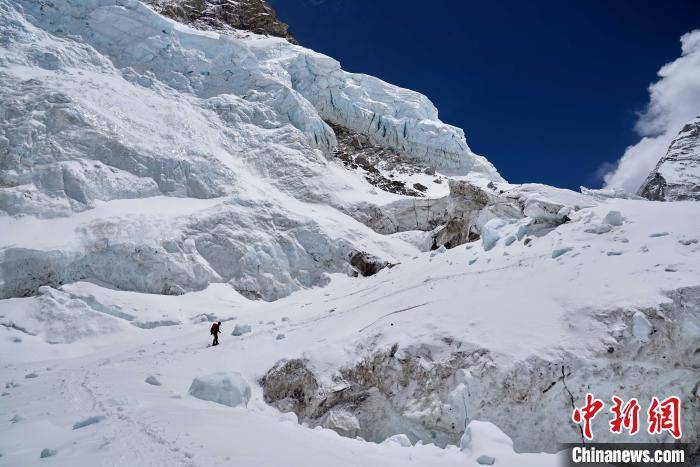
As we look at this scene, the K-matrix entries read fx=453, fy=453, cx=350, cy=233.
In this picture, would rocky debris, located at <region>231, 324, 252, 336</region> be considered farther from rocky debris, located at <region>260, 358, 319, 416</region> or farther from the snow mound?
the snow mound

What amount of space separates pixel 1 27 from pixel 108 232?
28343 millimetres

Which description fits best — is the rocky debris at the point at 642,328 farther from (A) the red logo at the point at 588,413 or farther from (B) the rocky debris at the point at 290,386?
(B) the rocky debris at the point at 290,386

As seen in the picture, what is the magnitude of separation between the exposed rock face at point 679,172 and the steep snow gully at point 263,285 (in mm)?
41876

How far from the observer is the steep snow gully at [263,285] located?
29.5 feet

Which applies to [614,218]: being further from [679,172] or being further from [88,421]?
[679,172]

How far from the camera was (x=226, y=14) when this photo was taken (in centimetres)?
8169

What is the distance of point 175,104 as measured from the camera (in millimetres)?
43562

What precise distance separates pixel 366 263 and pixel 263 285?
775 centimetres

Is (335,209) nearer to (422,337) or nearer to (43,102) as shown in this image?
(43,102)

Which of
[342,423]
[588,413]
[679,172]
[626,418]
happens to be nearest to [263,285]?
[342,423]

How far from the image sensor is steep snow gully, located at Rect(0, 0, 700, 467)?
8992 mm

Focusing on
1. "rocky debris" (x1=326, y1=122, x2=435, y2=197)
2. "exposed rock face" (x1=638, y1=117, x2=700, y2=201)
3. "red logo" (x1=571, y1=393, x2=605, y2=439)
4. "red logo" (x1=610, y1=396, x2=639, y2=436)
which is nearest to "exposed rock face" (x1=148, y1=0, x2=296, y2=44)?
"rocky debris" (x1=326, y1=122, x2=435, y2=197)

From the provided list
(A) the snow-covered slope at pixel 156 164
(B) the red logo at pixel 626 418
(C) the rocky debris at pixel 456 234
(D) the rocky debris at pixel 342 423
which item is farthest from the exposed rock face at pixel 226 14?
(B) the red logo at pixel 626 418

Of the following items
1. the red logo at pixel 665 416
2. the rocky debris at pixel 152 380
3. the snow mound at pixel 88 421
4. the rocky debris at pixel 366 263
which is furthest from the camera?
the rocky debris at pixel 366 263
